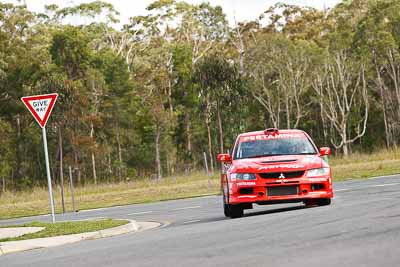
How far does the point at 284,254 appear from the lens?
10.1 meters

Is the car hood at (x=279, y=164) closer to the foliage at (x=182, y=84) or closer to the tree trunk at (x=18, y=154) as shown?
the foliage at (x=182, y=84)

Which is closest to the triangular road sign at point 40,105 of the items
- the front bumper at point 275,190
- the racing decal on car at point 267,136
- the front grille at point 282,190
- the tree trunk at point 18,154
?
the racing decal on car at point 267,136

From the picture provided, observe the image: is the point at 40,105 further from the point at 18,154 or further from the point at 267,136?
the point at 18,154

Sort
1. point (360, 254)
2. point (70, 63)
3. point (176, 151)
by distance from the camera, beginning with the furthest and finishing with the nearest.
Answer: point (176, 151) < point (70, 63) < point (360, 254)

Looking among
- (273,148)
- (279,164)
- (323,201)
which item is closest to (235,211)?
(279,164)

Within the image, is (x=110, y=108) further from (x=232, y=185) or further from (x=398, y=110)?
(x=232, y=185)

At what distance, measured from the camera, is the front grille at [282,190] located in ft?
55.7

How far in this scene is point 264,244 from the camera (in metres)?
11.4

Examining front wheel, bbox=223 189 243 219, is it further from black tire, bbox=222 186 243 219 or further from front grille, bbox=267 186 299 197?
front grille, bbox=267 186 299 197

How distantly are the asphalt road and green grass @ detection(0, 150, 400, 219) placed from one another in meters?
18.6

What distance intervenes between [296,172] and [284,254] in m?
6.97

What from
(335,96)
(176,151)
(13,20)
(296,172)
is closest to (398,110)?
(335,96)

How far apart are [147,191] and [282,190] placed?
81.2 feet

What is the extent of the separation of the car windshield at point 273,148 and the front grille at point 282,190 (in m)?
1.10
